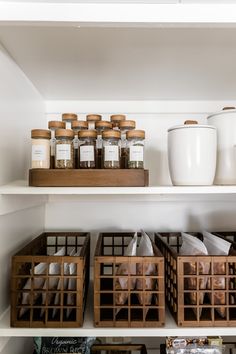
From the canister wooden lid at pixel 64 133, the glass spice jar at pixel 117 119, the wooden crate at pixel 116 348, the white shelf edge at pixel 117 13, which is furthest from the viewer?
the wooden crate at pixel 116 348

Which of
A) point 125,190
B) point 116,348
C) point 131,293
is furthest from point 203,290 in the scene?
point 116,348

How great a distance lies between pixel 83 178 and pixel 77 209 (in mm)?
461

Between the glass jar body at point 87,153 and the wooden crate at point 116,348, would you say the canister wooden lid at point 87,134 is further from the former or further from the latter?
the wooden crate at point 116,348

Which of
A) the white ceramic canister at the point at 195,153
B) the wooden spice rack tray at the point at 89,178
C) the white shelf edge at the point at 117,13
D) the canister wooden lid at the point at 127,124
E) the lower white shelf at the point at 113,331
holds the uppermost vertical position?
the white shelf edge at the point at 117,13

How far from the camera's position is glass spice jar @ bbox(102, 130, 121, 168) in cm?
80

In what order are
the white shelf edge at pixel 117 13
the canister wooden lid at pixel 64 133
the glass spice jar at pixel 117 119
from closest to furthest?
the white shelf edge at pixel 117 13
the canister wooden lid at pixel 64 133
the glass spice jar at pixel 117 119

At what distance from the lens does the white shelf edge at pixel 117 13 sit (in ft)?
2.25

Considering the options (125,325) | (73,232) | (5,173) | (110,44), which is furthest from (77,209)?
(110,44)

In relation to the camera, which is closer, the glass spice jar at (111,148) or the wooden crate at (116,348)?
the glass spice jar at (111,148)

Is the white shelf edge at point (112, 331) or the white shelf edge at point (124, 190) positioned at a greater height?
the white shelf edge at point (124, 190)

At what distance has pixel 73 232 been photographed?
1163mm

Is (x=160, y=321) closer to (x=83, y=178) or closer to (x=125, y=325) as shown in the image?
(x=125, y=325)

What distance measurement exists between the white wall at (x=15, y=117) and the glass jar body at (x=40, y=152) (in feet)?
0.29

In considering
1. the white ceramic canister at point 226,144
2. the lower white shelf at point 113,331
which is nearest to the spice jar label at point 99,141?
the white ceramic canister at point 226,144
